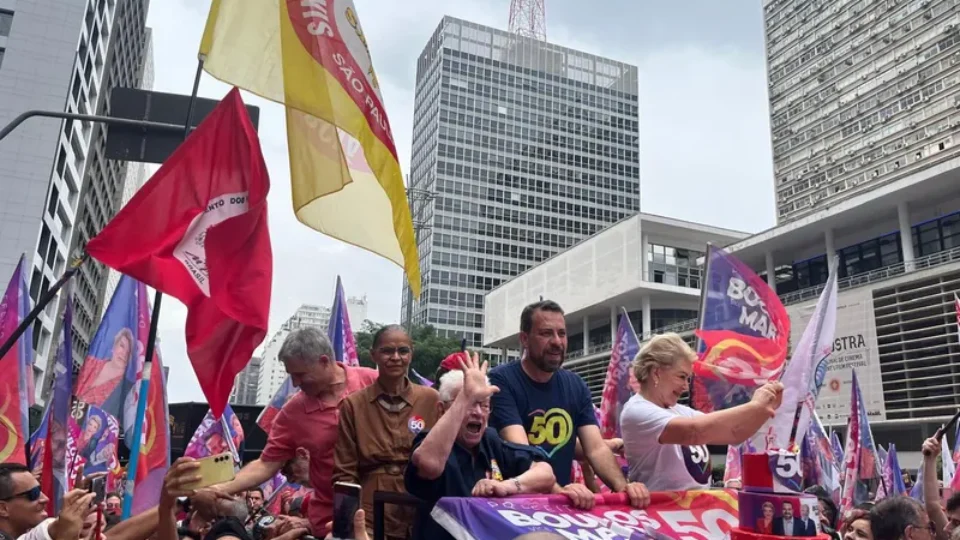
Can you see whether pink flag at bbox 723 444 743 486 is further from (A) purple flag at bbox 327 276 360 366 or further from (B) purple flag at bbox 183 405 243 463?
(B) purple flag at bbox 183 405 243 463

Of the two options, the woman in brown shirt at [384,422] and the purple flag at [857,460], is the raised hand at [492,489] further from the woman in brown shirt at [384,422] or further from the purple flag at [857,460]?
the purple flag at [857,460]

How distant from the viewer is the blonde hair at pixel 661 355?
12.1 ft

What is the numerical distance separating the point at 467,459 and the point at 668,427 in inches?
34.9

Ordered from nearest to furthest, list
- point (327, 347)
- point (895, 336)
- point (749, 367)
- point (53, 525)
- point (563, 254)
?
point (53, 525) < point (327, 347) < point (749, 367) < point (895, 336) < point (563, 254)

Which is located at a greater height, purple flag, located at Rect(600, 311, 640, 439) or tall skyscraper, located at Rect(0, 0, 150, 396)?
tall skyscraper, located at Rect(0, 0, 150, 396)

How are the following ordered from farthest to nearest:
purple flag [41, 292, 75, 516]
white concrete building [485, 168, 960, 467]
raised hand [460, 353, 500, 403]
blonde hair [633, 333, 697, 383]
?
white concrete building [485, 168, 960, 467]
purple flag [41, 292, 75, 516]
blonde hair [633, 333, 697, 383]
raised hand [460, 353, 500, 403]

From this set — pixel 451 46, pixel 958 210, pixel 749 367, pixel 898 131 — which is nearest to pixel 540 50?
pixel 451 46

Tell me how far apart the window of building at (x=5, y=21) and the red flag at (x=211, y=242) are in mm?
44981

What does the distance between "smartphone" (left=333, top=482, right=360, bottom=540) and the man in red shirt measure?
4.06ft

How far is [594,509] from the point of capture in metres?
3.20

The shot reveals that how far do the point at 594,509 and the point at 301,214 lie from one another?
6.89ft

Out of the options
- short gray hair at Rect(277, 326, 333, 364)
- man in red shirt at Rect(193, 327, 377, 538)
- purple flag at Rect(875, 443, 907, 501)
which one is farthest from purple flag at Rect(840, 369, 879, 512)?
short gray hair at Rect(277, 326, 333, 364)

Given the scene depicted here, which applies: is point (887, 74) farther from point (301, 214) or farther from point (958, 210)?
point (301, 214)

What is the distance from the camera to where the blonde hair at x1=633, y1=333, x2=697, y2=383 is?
3.68 meters
